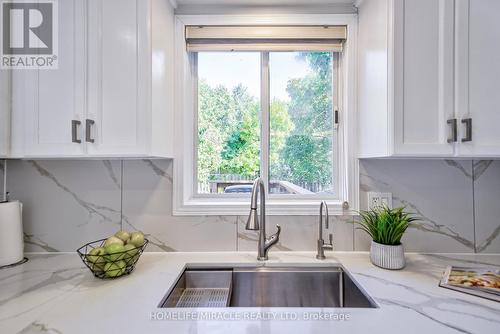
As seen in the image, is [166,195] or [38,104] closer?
[38,104]

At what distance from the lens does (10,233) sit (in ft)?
3.77

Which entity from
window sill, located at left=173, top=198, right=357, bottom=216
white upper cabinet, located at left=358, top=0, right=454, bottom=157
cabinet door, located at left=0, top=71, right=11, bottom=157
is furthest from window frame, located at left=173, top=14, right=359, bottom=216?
cabinet door, located at left=0, top=71, right=11, bottom=157

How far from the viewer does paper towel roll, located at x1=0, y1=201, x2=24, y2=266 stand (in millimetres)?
1127

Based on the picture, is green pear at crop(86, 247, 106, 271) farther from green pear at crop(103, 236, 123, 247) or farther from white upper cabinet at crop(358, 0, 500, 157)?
white upper cabinet at crop(358, 0, 500, 157)

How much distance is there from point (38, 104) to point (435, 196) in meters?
2.05

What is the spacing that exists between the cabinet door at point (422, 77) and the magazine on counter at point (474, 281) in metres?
0.52

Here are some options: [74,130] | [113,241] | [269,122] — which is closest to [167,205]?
[113,241]

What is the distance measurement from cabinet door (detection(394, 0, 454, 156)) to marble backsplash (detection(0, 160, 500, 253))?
32 centimetres

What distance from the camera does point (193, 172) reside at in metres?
1.47

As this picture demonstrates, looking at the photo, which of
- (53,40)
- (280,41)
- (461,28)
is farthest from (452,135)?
(53,40)

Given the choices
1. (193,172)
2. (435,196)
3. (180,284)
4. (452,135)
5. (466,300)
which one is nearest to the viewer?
(466,300)

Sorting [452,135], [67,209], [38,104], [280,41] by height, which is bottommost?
[67,209]

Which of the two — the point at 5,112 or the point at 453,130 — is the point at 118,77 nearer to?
the point at 5,112

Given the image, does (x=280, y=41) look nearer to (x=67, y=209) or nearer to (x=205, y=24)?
(x=205, y=24)
